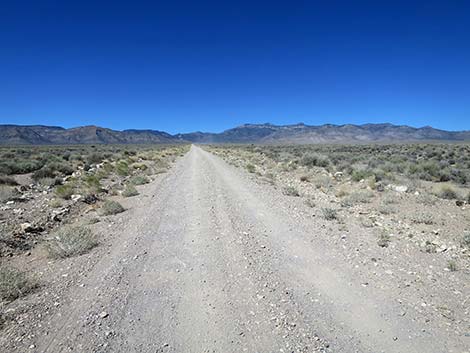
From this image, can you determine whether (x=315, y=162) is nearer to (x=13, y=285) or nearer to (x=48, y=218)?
(x=48, y=218)

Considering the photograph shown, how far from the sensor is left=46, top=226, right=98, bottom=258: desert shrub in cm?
613

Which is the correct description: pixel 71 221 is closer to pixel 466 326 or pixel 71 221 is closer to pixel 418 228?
pixel 466 326

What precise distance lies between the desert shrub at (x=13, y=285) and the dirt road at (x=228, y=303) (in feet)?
2.43

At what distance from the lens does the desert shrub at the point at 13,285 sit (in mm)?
4430

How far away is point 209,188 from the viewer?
44.9ft

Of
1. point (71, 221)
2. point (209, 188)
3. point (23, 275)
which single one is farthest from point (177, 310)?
point (209, 188)

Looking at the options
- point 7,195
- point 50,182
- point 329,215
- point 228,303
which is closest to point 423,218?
point 329,215

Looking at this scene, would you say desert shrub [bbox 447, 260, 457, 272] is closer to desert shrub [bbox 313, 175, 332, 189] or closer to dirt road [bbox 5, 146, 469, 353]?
dirt road [bbox 5, 146, 469, 353]

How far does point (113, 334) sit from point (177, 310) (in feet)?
2.88

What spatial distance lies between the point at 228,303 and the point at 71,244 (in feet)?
13.8

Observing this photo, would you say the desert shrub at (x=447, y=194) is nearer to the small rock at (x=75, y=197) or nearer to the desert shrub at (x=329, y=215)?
the desert shrub at (x=329, y=215)

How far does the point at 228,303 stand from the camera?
424 cm

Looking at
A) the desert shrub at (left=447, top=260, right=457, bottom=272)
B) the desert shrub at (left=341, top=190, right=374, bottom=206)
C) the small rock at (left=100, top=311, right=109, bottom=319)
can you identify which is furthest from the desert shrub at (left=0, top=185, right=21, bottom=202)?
the desert shrub at (left=447, top=260, right=457, bottom=272)

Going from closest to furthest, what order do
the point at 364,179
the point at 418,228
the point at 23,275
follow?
the point at 23,275, the point at 418,228, the point at 364,179
